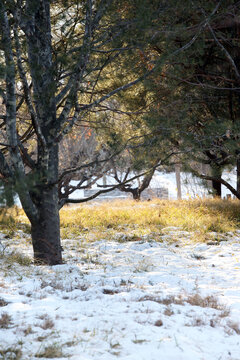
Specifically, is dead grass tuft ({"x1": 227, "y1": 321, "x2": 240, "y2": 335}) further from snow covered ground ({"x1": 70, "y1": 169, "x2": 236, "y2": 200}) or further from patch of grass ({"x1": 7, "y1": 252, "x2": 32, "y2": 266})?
snow covered ground ({"x1": 70, "y1": 169, "x2": 236, "y2": 200})

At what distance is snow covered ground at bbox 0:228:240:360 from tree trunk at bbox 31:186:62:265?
0.27 meters

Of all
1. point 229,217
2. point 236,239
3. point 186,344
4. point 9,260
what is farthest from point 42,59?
point 229,217

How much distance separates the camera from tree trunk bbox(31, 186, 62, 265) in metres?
4.58

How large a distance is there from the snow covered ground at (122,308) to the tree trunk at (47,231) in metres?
0.27

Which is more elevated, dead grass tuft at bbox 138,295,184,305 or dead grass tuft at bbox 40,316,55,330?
dead grass tuft at bbox 40,316,55,330

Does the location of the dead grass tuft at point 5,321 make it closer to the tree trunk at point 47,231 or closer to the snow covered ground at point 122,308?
the snow covered ground at point 122,308

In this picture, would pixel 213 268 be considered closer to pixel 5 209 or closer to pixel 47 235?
pixel 47 235

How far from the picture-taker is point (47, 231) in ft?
15.2

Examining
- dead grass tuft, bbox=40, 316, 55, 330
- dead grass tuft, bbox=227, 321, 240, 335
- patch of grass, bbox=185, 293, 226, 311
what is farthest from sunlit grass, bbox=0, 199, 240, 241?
dead grass tuft, bbox=40, 316, 55, 330

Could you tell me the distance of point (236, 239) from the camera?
6262 mm

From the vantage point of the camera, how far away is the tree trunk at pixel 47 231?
15.0 ft

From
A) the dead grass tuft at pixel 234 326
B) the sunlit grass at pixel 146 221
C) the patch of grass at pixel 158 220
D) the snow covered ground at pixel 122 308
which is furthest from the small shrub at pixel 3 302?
the patch of grass at pixel 158 220

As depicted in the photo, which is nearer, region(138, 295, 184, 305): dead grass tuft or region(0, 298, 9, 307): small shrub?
region(0, 298, 9, 307): small shrub

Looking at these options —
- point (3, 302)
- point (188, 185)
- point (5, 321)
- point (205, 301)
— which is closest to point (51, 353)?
point (5, 321)
